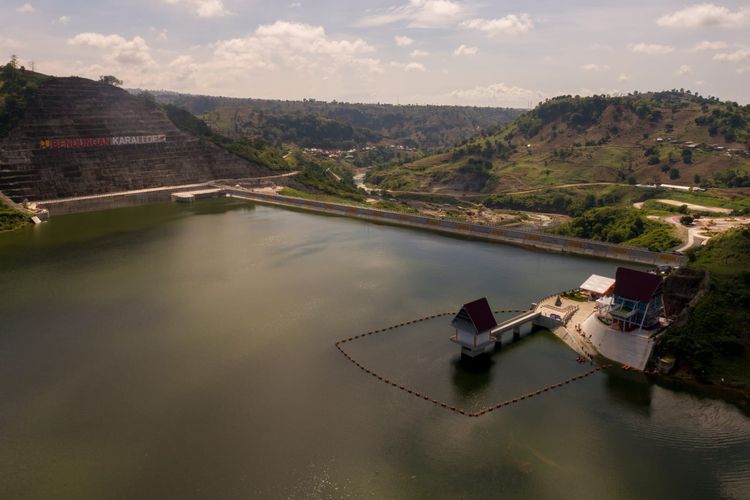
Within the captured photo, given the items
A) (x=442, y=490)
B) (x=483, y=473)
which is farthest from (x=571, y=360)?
(x=442, y=490)

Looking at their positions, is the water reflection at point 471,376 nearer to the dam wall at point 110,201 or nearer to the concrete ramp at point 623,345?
the concrete ramp at point 623,345

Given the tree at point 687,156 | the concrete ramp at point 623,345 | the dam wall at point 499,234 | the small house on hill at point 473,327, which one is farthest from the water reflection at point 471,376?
the tree at point 687,156

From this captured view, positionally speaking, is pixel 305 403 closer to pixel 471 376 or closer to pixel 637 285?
pixel 471 376

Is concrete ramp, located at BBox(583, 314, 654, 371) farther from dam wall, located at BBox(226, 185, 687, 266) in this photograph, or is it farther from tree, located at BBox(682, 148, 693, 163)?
tree, located at BBox(682, 148, 693, 163)

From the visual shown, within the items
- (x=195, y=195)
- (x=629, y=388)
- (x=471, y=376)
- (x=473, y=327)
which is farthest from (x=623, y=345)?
(x=195, y=195)

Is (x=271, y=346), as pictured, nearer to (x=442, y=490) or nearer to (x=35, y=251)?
(x=442, y=490)

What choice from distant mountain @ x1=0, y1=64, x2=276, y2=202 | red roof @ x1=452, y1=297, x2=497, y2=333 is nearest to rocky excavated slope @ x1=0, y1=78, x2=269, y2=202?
distant mountain @ x1=0, y1=64, x2=276, y2=202
